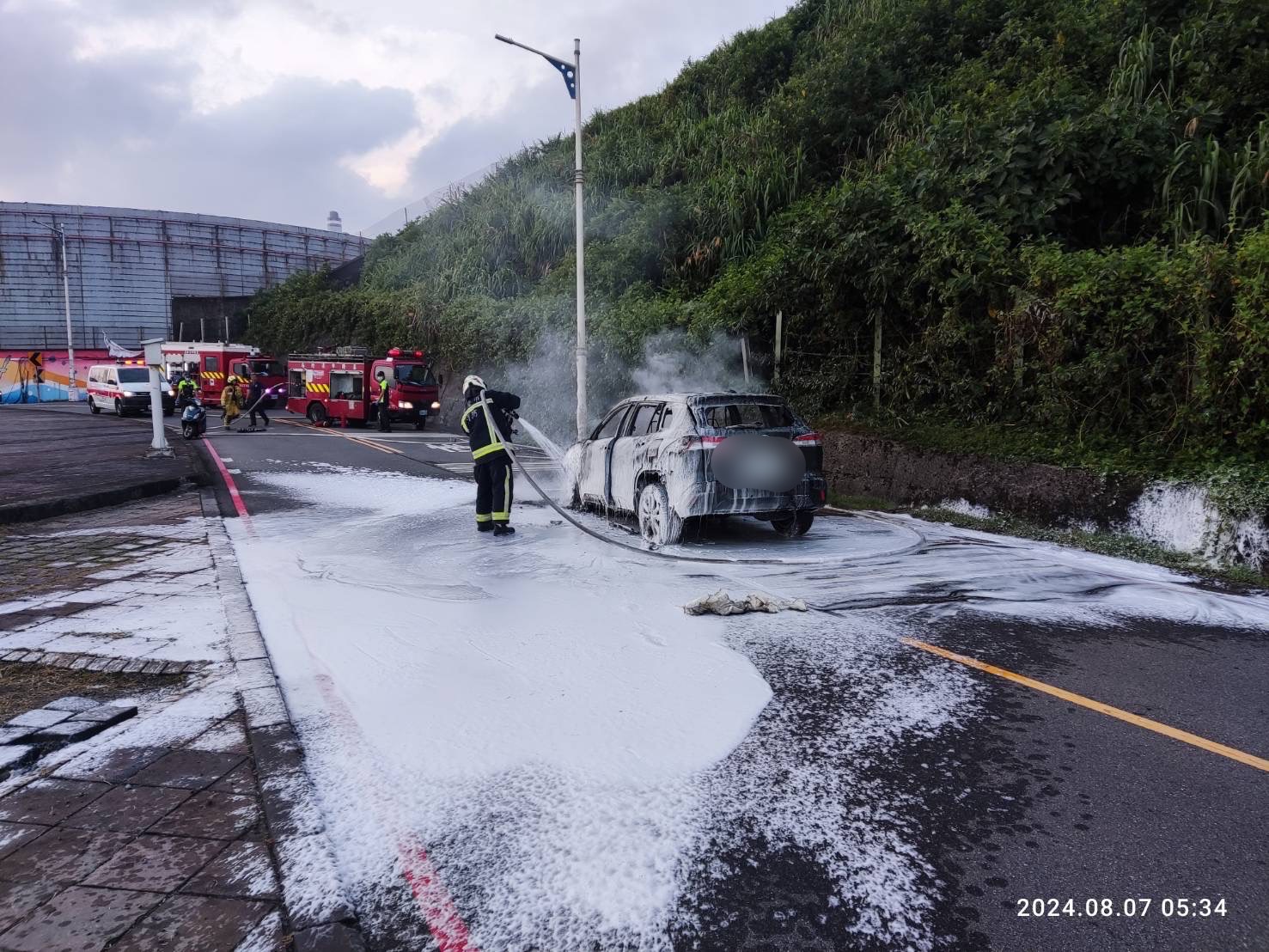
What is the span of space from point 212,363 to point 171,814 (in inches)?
1345

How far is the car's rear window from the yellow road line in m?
3.21

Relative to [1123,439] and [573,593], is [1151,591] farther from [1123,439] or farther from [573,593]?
[573,593]

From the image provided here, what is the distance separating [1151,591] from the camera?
20.9 feet

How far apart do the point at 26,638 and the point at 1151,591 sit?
7882 mm

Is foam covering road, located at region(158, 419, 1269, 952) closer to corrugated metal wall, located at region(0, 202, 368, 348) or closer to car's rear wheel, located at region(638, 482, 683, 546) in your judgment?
car's rear wheel, located at region(638, 482, 683, 546)

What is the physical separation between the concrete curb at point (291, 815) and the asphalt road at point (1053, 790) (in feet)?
0.50

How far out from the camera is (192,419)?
20.5 metres

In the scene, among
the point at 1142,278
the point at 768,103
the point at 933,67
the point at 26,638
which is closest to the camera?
the point at 26,638

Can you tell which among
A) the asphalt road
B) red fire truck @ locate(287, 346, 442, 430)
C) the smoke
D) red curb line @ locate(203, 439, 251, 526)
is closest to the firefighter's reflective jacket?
the smoke

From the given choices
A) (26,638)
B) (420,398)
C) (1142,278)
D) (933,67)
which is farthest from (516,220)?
(26,638)

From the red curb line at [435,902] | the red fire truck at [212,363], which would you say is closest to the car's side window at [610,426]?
the red curb line at [435,902]

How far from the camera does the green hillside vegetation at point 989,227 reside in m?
8.10

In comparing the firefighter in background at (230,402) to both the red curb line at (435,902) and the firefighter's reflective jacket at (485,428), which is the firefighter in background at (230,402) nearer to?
the firefighter's reflective jacket at (485,428)

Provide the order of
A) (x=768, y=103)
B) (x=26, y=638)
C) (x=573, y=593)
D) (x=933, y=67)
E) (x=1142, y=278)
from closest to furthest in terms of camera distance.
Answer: (x=26, y=638) → (x=573, y=593) → (x=1142, y=278) → (x=933, y=67) → (x=768, y=103)
